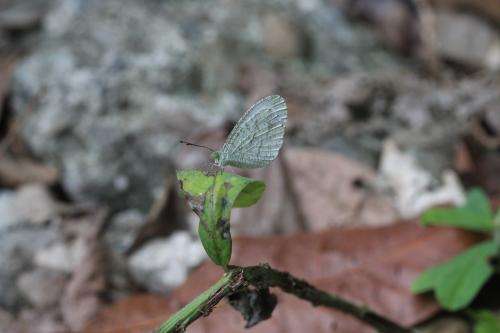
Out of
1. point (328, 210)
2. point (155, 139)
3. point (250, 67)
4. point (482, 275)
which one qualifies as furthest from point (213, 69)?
point (482, 275)

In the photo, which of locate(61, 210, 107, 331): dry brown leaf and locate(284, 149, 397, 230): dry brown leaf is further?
locate(284, 149, 397, 230): dry brown leaf

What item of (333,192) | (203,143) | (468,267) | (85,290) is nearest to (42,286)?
(85,290)

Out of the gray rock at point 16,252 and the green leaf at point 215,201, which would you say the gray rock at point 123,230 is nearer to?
the gray rock at point 16,252

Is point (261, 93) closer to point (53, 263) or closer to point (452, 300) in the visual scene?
point (53, 263)

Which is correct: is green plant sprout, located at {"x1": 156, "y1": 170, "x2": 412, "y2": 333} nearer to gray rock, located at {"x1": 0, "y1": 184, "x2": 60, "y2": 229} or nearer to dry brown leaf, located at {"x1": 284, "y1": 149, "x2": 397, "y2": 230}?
dry brown leaf, located at {"x1": 284, "y1": 149, "x2": 397, "y2": 230}

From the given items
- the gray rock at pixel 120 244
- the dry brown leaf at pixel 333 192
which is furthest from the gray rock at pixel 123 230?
the dry brown leaf at pixel 333 192

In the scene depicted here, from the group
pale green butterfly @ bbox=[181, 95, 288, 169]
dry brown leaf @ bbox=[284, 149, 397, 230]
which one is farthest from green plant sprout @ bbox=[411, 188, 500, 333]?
pale green butterfly @ bbox=[181, 95, 288, 169]

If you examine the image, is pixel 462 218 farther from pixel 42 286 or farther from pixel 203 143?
pixel 42 286
